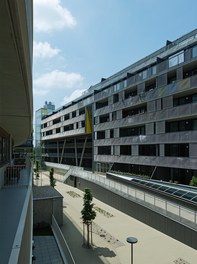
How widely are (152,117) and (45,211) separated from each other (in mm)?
17454

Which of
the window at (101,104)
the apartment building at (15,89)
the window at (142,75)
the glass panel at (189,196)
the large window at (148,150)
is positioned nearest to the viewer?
the apartment building at (15,89)

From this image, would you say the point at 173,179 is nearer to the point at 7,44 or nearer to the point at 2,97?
the point at 2,97

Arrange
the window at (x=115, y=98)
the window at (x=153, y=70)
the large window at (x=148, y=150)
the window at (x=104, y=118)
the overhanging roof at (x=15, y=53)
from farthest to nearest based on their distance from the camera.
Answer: the window at (x=104, y=118) → the window at (x=115, y=98) → the window at (x=153, y=70) → the large window at (x=148, y=150) → the overhanging roof at (x=15, y=53)

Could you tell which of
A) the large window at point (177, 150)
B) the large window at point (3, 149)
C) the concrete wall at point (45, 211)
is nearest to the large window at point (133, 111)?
the large window at point (177, 150)

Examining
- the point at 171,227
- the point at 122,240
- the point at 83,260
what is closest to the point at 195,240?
the point at 171,227

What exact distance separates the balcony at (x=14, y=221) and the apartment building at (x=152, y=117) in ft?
59.9

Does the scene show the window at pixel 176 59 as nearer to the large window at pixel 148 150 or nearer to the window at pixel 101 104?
the large window at pixel 148 150

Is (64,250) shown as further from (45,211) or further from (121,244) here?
(45,211)

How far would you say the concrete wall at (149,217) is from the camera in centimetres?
1536

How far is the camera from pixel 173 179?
28281mm

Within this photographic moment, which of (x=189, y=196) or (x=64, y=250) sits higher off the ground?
(x=189, y=196)

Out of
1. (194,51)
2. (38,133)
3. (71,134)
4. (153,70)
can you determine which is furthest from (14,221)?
(38,133)

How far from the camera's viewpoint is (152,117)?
2959 centimetres

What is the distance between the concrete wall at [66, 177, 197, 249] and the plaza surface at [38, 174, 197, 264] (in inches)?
14.6
